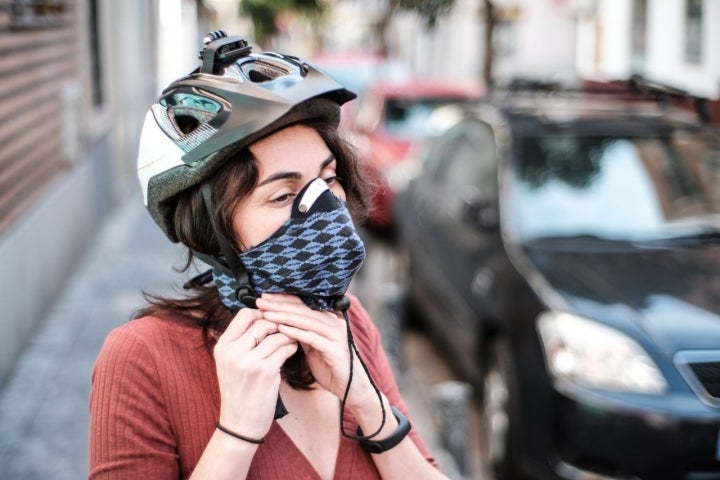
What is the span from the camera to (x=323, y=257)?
71.8 inches

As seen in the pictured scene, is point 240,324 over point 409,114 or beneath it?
over

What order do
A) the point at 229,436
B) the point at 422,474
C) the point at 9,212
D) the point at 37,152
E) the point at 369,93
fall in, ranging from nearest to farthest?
the point at 229,436
the point at 422,474
the point at 9,212
the point at 37,152
the point at 369,93

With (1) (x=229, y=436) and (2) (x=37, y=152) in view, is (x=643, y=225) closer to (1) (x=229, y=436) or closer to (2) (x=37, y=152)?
(1) (x=229, y=436)

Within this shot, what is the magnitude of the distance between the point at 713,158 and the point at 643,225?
740 millimetres

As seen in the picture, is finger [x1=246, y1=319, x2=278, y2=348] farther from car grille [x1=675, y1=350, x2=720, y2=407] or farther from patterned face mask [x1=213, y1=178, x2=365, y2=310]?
car grille [x1=675, y1=350, x2=720, y2=407]

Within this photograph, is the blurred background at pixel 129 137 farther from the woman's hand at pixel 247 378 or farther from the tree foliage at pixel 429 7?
the woman's hand at pixel 247 378

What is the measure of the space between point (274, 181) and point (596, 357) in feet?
8.33

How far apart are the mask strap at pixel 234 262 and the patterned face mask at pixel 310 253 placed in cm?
1

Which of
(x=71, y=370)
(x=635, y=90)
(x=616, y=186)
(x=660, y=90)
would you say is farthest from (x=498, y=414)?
(x=71, y=370)

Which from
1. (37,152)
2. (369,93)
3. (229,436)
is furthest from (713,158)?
(369,93)

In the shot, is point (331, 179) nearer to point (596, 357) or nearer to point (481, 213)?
point (596, 357)

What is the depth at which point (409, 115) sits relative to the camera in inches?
488

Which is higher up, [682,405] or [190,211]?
[190,211]

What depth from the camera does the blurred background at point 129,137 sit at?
5465 millimetres
